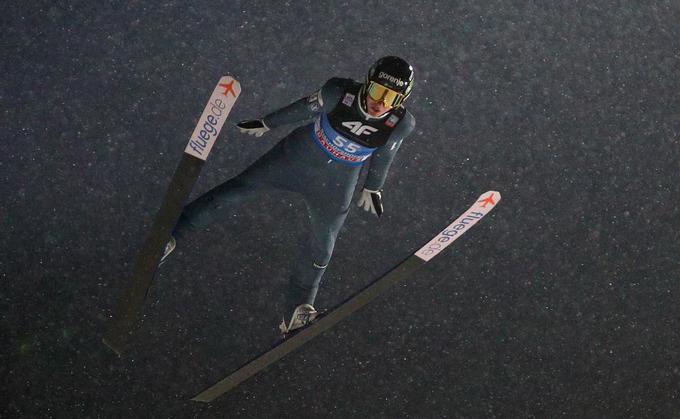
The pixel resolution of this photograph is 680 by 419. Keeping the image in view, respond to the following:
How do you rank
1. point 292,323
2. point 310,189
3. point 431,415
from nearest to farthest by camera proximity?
1. point 310,189
2. point 292,323
3. point 431,415

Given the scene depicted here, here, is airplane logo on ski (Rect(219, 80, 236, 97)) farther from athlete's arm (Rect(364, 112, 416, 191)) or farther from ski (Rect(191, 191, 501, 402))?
ski (Rect(191, 191, 501, 402))

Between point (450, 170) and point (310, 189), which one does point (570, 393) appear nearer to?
point (450, 170)

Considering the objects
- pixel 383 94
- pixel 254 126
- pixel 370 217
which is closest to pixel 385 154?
pixel 383 94

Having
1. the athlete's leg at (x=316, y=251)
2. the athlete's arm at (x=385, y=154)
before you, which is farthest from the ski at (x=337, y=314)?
the athlete's arm at (x=385, y=154)

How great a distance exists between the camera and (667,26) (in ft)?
10.6

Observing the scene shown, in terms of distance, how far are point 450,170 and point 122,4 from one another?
3.66ft

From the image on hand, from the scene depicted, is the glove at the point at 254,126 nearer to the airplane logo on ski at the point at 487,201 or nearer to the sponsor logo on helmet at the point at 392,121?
the sponsor logo on helmet at the point at 392,121

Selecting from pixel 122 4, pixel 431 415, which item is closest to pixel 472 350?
pixel 431 415

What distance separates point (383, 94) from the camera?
2428 millimetres

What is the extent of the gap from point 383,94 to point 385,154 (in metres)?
0.20

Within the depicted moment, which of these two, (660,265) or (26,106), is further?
(660,265)

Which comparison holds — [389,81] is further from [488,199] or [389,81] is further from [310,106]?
[488,199]

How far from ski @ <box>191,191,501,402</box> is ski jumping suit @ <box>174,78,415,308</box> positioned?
5.8 inches

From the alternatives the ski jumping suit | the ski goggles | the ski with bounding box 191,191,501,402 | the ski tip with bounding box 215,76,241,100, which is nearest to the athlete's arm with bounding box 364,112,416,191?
the ski jumping suit
